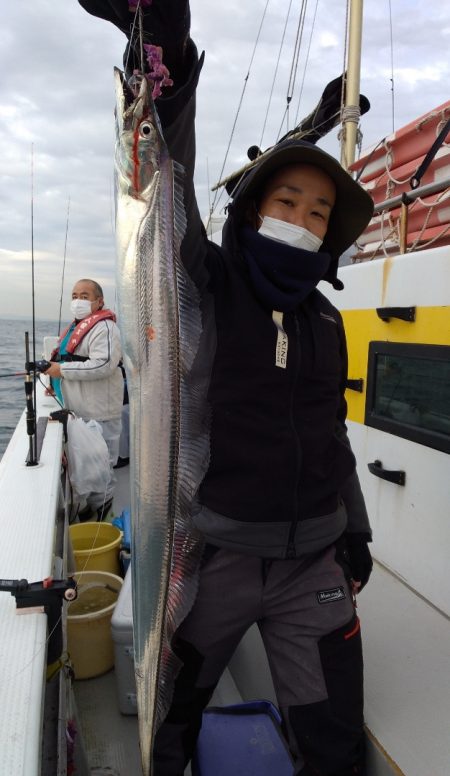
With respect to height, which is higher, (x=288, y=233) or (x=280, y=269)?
(x=288, y=233)

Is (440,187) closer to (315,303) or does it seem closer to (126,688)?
(315,303)

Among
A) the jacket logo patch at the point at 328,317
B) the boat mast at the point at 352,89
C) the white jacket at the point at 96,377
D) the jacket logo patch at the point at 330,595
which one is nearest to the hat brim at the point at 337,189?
the jacket logo patch at the point at 328,317

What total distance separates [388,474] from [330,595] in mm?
1477

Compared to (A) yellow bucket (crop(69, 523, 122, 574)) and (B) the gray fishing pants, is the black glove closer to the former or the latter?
(B) the gray fishing pants

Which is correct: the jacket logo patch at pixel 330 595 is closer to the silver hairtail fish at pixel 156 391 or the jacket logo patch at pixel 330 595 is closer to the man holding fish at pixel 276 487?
the man holding fish at pixel 276 487

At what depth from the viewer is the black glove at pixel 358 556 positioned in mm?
2055

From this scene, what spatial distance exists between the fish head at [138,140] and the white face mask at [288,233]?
64cm

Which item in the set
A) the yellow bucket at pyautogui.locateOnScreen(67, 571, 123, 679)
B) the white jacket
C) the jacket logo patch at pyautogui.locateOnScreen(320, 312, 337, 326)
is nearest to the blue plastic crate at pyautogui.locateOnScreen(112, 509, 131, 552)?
the yellow bucket at pyautogui.locateOnScreen(67, 571, 123, 679)

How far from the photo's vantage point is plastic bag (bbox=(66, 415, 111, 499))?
442cm

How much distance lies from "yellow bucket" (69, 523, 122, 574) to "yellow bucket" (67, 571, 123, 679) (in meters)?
0.29

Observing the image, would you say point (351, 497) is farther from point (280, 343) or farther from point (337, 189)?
point (337, 189)

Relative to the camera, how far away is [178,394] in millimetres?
1325

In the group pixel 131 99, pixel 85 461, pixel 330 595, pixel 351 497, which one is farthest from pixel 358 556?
pixel 85 461

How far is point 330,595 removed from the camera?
1.76 metres
